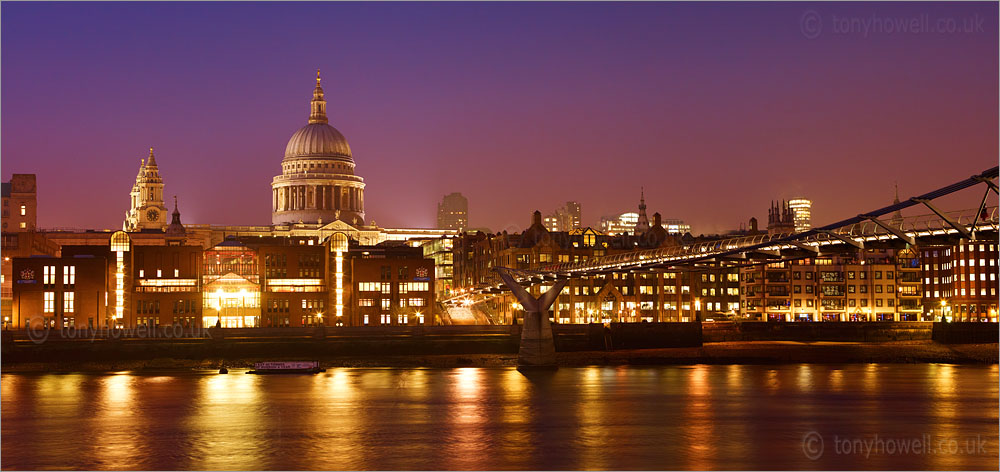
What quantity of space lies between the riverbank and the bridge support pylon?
3.34 meters

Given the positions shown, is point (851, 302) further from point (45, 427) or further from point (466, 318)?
point (45, 427)

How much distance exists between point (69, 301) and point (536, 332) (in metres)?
51.1

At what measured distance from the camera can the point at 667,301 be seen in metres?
150

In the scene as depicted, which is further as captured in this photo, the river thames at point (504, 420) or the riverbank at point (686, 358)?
the riverbank at point (686, 358)

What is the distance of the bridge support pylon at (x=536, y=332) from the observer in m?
94.6

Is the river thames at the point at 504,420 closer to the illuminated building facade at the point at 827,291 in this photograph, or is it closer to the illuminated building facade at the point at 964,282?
the illuminated building facade at the point at 827,291

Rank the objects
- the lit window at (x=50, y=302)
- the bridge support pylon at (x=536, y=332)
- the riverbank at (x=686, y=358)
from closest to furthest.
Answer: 1. the bridge support pylon at (x=536, y=332)
2. the riverbank at (x=686, y=358)
3. the lit window at (x=50, y=302)

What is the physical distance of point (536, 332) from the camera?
95.3 meters

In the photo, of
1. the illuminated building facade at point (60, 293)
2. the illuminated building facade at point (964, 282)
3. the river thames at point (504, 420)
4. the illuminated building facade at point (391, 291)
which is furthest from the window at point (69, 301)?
the illuminated building facade at point (964, 282)

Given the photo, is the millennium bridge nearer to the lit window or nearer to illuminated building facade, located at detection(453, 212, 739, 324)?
illuminated building facade, located at detection(453, 212, 739, 324)

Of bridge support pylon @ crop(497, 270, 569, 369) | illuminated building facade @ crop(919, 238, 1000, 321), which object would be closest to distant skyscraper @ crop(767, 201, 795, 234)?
illuminated building facade @ crop(919, 238, 1000, 321)

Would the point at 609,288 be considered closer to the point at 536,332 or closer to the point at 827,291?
the point at 827,291

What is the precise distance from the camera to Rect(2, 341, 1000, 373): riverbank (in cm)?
9544

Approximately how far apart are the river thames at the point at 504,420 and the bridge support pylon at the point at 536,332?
6.99m
